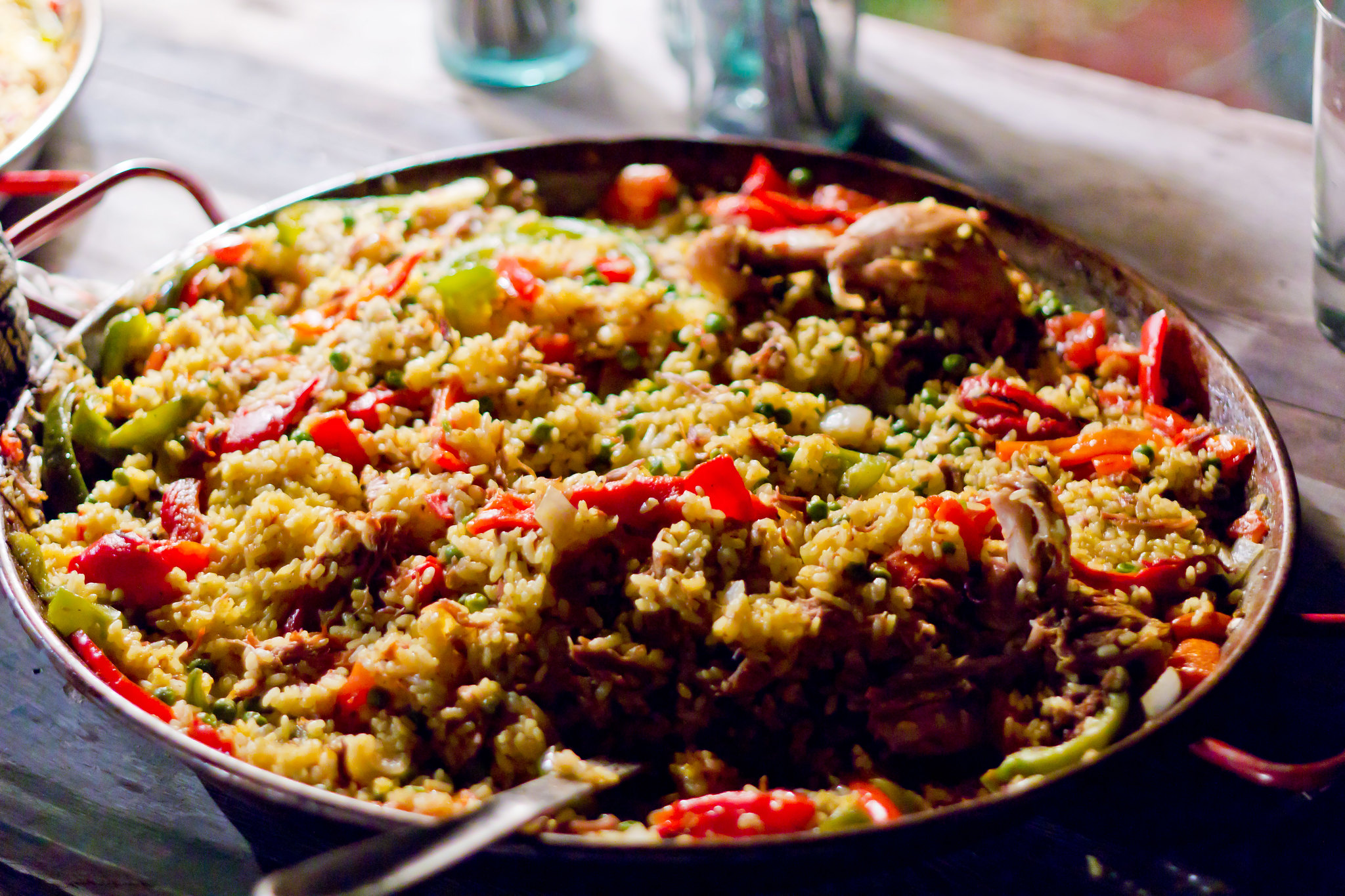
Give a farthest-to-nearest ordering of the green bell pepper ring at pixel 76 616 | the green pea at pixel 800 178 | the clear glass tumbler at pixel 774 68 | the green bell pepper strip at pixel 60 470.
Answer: the clear glass tumbler at pixel 774 68
the green pea at pixel 800 178
the green bell pepper strip at pixel 60 470
the green bell pepper ring at pixel 76 616

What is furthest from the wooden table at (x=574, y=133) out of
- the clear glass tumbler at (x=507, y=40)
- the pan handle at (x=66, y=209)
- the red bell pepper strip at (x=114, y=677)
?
the pan handle at (x=66, y=209)

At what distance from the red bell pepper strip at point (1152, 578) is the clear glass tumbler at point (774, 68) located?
2582mm

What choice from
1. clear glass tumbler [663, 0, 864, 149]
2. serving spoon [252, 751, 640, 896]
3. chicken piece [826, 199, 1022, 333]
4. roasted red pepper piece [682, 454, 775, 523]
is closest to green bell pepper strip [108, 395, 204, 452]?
roasted red pepper piece [682, 454, 775, 523]

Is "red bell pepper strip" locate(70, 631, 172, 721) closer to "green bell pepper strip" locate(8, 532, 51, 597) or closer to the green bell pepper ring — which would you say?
the green bell pepper ring

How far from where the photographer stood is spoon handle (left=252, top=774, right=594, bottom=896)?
144 cm

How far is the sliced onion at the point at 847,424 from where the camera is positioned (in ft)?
8.89

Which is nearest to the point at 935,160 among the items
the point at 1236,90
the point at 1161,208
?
the point at 1161,208

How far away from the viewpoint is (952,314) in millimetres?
3014

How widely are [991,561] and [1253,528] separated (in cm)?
63

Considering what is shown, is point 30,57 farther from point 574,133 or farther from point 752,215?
point 752,215

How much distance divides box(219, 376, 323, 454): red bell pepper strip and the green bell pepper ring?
0.56m

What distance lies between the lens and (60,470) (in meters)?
2.58

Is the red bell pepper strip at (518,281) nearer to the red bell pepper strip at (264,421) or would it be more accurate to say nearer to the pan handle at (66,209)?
the red bell pepper strip at (264,421)

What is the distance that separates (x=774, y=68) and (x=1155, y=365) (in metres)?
2.12
